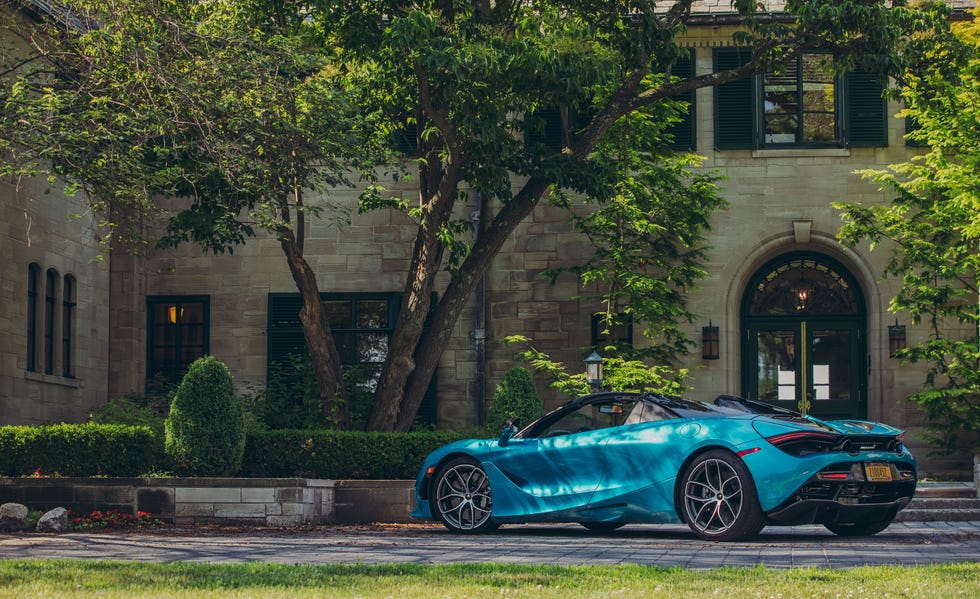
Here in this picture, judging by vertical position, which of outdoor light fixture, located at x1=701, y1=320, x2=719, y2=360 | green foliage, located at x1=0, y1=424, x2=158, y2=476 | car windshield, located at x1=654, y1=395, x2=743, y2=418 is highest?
outdoor light fixture, located at x1=701, y1=320, x2=719, y2=360

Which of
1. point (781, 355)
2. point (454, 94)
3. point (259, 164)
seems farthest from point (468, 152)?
point (781, 355)

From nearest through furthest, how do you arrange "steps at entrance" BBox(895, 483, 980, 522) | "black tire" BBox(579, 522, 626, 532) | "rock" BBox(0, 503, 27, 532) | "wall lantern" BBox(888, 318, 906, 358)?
"black tire" BBox(579, 522, 626, 532), "rock" BBox(0, 503, 27, 532), "steps at entrance" BBox(895, 483, 980, 522), "wall lantern" BBox(888, 318, 906, 358)

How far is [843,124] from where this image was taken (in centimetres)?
2164

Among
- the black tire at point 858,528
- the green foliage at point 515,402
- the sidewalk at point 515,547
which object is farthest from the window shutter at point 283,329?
the black tire at point 858,528

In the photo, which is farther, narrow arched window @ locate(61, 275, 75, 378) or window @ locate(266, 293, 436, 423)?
window @ locate(266, 293, 436, 423)

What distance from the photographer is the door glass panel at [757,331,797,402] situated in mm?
21875

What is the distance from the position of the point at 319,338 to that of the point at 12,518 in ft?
18.1

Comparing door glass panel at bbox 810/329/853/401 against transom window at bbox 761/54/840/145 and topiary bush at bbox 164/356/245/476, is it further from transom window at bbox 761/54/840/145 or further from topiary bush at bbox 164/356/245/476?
topiary bush at bbox 164/356/245/476

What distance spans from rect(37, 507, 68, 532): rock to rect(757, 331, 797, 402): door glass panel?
12084 mm

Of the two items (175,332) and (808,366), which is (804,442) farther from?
(175,332)

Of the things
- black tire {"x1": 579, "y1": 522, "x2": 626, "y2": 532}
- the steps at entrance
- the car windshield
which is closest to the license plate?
the car windshield

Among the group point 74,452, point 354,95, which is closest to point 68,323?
point 74,452

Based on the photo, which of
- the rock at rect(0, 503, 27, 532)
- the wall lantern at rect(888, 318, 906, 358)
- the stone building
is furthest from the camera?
the stone building

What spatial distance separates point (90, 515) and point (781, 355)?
38.9 ft
